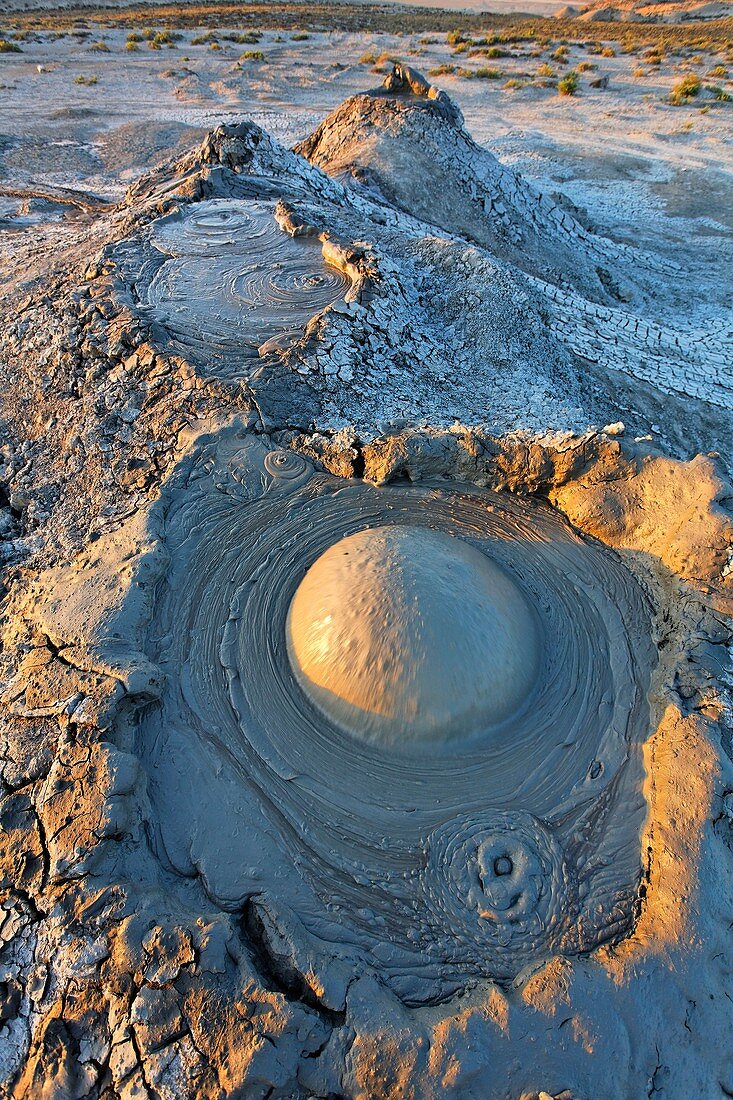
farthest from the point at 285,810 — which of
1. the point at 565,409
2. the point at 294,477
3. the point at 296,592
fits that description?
the point at 565,409

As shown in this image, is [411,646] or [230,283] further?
[230,283]

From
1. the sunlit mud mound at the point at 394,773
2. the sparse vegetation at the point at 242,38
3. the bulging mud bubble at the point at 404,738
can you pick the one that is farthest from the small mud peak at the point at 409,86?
the sparse vegetation at the point at 242,38

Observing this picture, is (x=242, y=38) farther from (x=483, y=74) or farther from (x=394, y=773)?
(x=394, y=773)

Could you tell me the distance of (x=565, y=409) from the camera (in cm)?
466

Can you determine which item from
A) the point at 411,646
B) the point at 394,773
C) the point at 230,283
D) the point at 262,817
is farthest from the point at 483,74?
the point at 262,817

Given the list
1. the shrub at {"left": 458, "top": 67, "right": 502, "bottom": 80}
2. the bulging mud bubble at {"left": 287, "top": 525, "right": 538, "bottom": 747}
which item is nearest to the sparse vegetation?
the shrub at {"left": 458, "top": 67, "right": 502, "bottom": 80}

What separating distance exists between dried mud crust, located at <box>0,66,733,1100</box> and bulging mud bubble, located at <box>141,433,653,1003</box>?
0.04m

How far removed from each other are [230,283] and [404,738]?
→ 12.6 ft

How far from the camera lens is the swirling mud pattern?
4156mm

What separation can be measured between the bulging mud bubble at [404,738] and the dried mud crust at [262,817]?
4cm

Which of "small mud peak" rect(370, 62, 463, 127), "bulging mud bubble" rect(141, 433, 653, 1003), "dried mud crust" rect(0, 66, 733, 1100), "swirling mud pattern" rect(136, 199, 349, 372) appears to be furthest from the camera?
"small mud peak" rect(370, 62, 463, 127)

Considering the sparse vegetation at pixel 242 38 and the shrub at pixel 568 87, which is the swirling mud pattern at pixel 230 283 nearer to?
the shrub at pixel 568 87

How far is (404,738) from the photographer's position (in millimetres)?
2260

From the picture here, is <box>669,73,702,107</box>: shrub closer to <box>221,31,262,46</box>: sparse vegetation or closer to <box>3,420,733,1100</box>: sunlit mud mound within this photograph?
<box>221,31,262,46</box>: sparse vegetation
